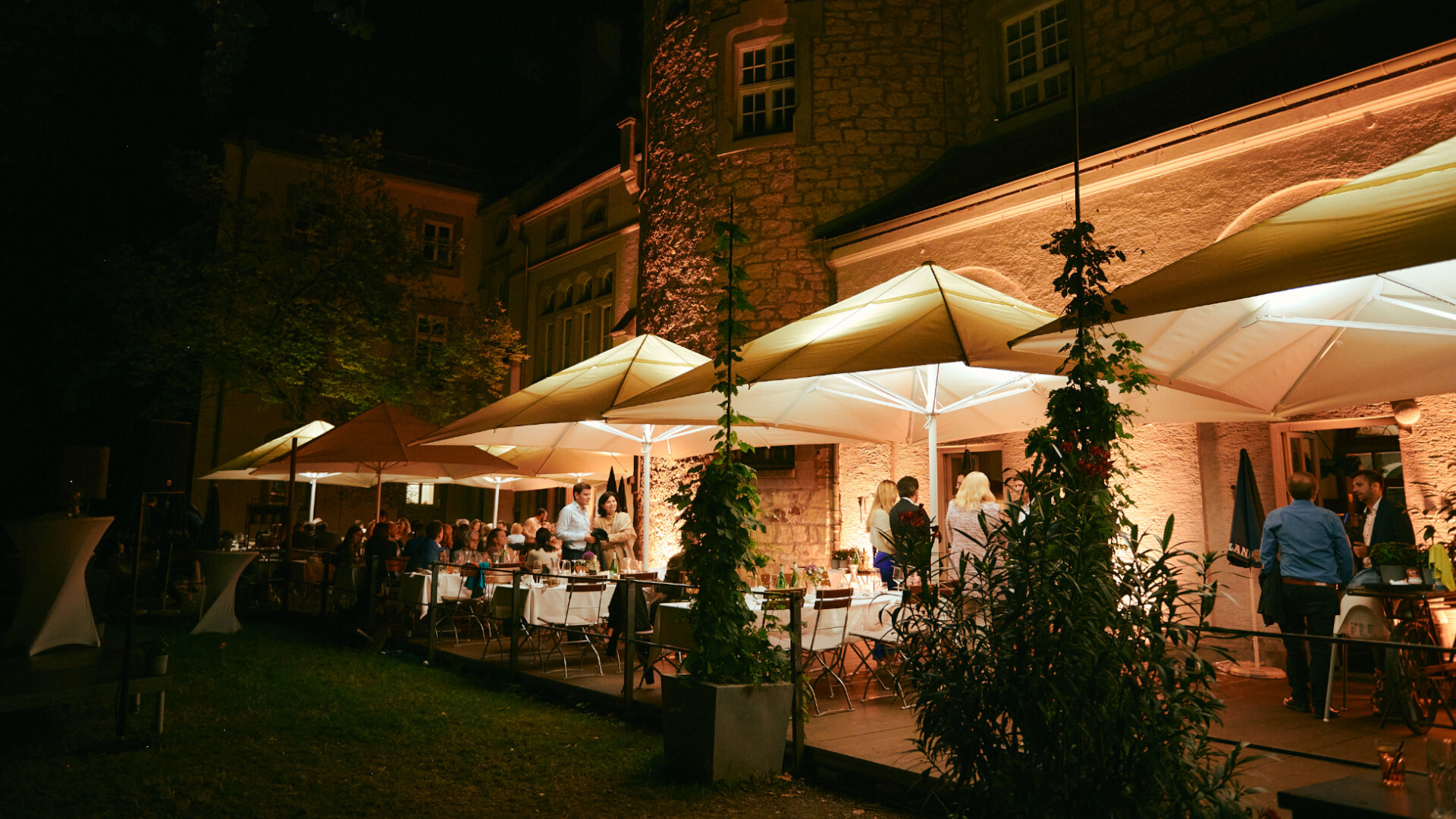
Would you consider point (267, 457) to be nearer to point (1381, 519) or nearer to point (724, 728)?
point (724, 728)

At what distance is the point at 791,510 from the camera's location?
499 inches

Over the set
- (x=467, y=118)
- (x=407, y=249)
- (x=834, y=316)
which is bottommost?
(x=834, y=316)

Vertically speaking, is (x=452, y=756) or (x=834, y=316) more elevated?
(x=834, y=316)

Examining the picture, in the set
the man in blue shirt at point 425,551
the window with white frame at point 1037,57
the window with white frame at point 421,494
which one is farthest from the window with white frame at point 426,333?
the window with white frame at point 1037,57

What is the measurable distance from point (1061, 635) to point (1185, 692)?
47 cm

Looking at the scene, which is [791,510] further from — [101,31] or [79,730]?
[101,31]

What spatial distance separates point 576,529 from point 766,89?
23.9 ft

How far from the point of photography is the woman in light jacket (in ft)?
37.4

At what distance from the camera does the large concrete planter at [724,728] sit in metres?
5.46

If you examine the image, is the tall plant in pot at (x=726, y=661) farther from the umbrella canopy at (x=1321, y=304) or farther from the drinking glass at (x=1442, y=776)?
the drinking glass at (x=1442, y=776)

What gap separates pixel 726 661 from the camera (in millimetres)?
5625

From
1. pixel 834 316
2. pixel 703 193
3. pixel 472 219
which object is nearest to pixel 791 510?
pixel 703 193

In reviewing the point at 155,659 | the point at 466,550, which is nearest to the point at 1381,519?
the point at 155,659

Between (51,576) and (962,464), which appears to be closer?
(51,576)
